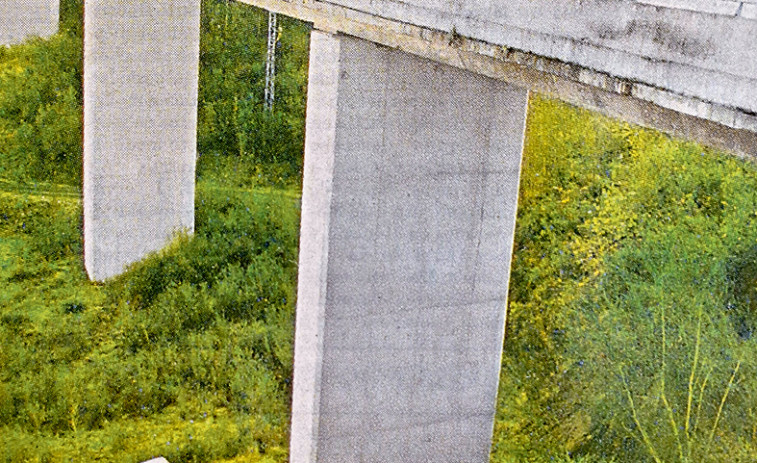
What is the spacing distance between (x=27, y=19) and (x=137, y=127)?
5800 mm

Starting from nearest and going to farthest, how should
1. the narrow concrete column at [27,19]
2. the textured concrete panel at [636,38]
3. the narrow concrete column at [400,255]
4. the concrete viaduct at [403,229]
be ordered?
the textured concrete panel at [636,38]
the concrete viaduct at [403,229]
the narrow concrete column at [400,255]
the narrow concrete column at [27,19]

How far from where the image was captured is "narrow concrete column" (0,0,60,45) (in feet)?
56.4

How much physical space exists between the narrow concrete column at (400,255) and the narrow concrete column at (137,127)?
17.8 ft

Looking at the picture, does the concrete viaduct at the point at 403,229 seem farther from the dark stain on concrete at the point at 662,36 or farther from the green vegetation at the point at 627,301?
the green vegetation at the point at 627,301

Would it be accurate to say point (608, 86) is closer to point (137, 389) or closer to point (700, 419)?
point (700, 419)

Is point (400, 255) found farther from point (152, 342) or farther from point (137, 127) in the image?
point (137, 127)

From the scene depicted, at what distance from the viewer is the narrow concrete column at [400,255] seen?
721cm

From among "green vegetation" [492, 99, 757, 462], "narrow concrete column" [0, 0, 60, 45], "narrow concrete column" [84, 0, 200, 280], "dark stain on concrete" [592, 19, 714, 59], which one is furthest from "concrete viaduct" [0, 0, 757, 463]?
"narrow concrete column" [0, 0, 60, 45]

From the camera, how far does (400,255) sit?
7668mm

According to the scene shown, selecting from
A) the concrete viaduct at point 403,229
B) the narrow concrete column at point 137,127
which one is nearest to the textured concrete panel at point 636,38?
the concrete viaduct at point 403,229

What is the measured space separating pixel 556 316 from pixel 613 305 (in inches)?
25.4

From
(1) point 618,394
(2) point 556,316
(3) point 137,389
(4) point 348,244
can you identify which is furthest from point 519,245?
(4) point 348,244

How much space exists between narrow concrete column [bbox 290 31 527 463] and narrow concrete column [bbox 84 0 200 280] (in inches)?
213

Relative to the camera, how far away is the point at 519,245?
1236cm
